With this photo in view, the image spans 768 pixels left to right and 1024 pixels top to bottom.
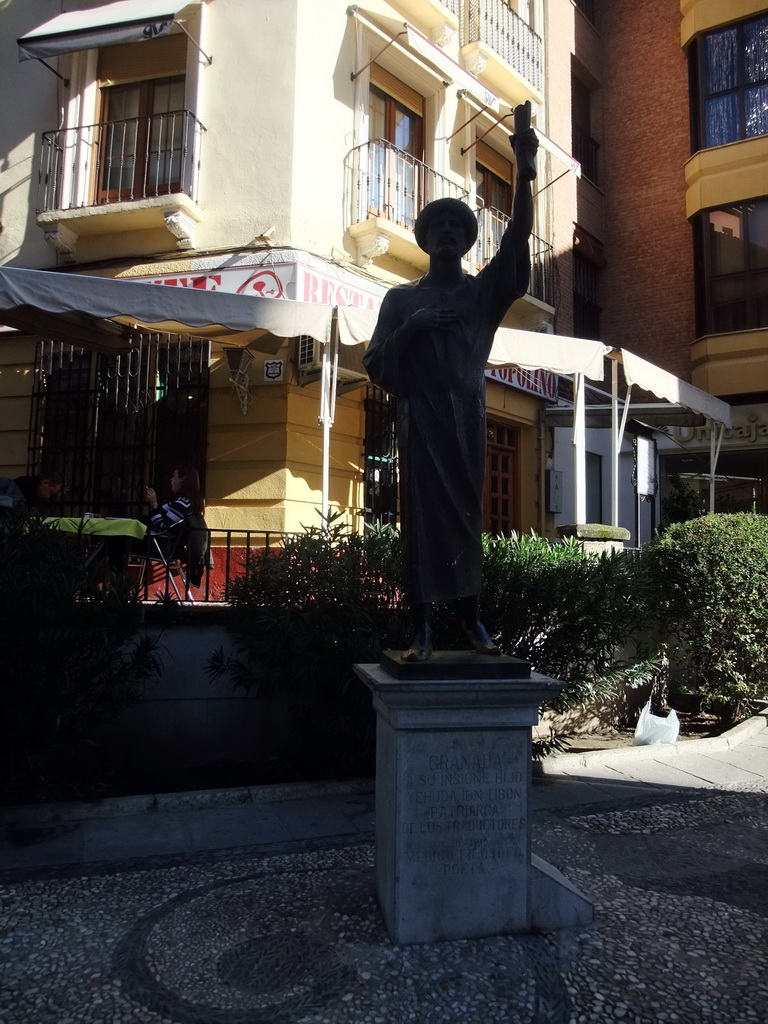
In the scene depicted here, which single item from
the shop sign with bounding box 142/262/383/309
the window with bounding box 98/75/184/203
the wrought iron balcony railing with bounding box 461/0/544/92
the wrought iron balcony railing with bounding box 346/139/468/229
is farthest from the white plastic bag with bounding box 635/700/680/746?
the wrought iron balcony railing with bounding box 461/0/544/92

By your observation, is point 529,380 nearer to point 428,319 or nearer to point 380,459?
point 380,459

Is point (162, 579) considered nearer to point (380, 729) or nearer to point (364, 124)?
point (380, 729)

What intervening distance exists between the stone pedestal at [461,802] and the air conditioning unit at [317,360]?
19.5 feet

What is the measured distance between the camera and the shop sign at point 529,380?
1240 centimetres

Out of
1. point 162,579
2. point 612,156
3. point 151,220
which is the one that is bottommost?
point 162,579

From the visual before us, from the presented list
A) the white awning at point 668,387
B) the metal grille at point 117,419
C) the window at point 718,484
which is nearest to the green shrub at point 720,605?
the white awning at point 668,387

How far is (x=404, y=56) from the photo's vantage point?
10781mm

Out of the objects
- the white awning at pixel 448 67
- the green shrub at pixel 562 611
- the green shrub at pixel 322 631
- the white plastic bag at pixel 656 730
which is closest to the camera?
the green shrub at pixel 322 631

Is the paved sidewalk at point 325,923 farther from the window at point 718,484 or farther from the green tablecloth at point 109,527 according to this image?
the window at point 718,484

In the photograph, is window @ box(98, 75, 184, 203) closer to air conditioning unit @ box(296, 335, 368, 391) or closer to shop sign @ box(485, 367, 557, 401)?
air conditioning unit @ box(296, 335, 368, 391)

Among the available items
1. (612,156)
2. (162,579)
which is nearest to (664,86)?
(612,156)

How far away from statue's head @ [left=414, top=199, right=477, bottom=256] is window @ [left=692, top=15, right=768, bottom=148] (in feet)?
48.1

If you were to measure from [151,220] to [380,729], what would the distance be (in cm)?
827

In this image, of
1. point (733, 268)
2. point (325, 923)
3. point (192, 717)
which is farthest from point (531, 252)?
point (325, 923)
